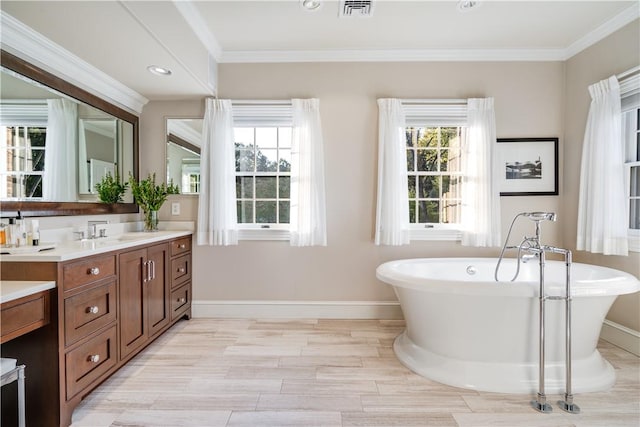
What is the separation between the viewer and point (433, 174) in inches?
128

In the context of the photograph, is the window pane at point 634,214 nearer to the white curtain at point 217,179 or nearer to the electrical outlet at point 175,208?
the white curtain at point 217,179

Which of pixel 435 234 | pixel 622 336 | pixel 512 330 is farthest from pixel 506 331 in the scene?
pixel 622 336

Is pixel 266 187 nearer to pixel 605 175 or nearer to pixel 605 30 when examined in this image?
pixel 605 175

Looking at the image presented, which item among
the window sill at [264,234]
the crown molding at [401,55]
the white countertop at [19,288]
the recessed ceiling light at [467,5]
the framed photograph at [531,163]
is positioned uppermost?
the recessed ceiling light at [467,5]

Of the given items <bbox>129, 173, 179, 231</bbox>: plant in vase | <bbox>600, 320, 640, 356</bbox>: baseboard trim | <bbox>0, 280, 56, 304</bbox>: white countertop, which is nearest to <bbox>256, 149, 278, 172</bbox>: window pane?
<bbox>129, 173, 179, 231</bbox>: plant in vase

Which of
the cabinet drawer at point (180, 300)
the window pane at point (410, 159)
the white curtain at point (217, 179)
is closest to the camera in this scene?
the cabinet drawer at point (180, 300)

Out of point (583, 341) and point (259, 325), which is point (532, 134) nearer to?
point (583, 341)

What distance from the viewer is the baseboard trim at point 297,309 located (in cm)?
317

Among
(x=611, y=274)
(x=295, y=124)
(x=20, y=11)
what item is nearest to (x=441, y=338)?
(x=611, y=274)

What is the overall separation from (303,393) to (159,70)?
263 cm

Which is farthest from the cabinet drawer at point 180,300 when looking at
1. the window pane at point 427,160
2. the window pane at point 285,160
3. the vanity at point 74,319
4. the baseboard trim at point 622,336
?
the baseboard trim at point 622,336

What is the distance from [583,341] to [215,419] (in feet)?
7.58

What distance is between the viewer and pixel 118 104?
293 centimetres

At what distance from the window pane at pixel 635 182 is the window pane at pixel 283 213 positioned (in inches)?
118
